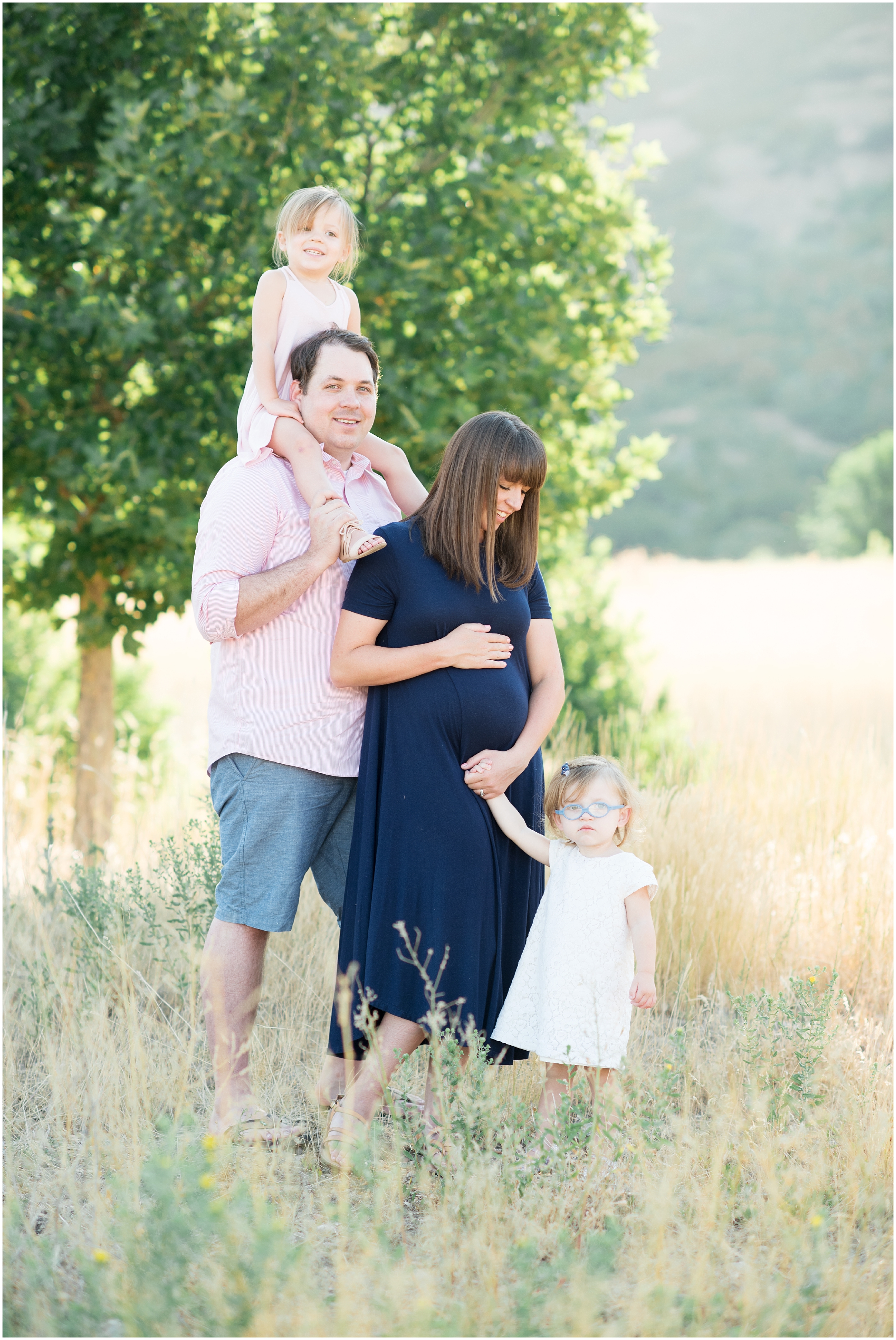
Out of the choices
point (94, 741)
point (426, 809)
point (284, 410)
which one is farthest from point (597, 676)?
point (426, 809)

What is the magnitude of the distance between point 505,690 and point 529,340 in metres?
3.20

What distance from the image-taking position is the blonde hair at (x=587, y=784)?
273 centimetres

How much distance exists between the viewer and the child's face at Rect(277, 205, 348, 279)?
135 inches

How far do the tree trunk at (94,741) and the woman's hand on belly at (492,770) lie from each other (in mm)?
4108

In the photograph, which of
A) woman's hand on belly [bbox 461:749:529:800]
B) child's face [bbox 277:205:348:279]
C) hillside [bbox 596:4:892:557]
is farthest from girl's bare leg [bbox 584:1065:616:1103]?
hillside [bbox 596:4:892:557]

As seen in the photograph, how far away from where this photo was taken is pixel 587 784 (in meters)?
2.73

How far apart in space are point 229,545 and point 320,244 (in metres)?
1.24

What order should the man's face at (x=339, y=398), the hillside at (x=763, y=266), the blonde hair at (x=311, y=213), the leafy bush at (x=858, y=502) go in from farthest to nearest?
1. the hillside at (x=763, y=266)
2. the leafy bush at (x=858, y=502)
3. the blonde hair at (x=311, y=213)
4. the man's face at (x=339, y=398)

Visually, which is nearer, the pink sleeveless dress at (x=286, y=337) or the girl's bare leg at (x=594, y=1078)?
the girl's bare leg at (x=594, y=1078)

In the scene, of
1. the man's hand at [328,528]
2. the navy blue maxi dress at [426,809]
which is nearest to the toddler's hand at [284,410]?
the man's hand at [328,528]

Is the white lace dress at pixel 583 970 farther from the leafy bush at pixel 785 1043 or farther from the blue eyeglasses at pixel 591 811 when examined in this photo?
the leafy bush at pixel 785 1043

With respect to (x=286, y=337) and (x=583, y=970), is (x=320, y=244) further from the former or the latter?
(x=583, y=970)

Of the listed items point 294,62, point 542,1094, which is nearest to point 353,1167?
point 542,1094

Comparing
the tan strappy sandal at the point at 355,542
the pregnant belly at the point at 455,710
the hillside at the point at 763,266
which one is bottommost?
the pregnant belly at the point at 455,710
